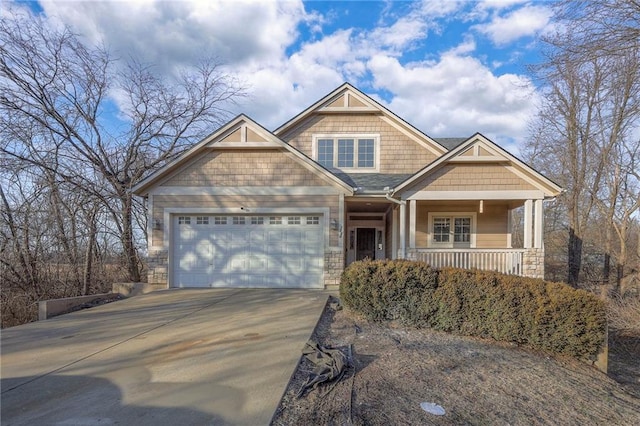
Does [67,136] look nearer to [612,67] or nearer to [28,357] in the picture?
[28,357]

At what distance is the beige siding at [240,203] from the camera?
34.6ft

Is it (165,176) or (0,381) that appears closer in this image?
(0,381)

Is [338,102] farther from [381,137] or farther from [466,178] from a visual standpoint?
[466,178]

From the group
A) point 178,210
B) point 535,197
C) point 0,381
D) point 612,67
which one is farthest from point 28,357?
point 612,67

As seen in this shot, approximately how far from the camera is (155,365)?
→ 14.8ft

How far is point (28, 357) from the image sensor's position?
505 centimetres

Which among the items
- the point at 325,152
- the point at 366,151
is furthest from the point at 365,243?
the point at 325,152

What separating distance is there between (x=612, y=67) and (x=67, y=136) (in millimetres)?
16323

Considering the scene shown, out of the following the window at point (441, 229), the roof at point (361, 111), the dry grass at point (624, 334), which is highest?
the roof at point (361, 111)

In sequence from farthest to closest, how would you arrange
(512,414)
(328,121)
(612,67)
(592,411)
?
1. (328,121)
2. (612,67)
3. (592,411)
4. (512,414)

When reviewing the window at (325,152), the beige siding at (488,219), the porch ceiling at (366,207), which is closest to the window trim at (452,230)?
the beige siding at (488,219)

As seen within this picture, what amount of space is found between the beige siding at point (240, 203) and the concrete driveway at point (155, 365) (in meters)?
3.38

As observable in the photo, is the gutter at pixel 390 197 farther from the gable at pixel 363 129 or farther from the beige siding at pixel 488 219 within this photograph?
the gable at pixel 363 129

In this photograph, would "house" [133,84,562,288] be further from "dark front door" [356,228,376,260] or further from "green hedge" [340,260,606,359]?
"green hedge" [340,260,606,359]
